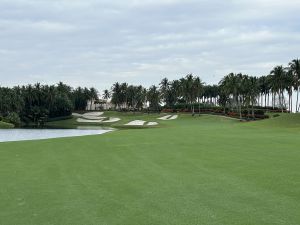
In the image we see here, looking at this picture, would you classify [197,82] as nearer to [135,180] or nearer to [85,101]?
[85,101]

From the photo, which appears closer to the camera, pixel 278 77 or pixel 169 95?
pixel 278 77

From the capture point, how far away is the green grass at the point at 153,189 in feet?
30.5

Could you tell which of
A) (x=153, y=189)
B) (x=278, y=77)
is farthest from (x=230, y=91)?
(x=153, y=189)

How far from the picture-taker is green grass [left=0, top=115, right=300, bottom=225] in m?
9.29

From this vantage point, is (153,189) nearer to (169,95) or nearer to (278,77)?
(278,77)

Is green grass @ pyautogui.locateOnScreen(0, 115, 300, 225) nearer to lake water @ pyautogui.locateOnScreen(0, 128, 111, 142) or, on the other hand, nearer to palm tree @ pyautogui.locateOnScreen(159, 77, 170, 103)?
lake water @ pyautogui.locateOnScreen(0, 128, 111, 142)

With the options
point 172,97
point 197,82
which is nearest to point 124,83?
point 172,97

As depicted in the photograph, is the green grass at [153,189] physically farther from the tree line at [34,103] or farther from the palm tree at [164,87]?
the palm tree at [164,87]

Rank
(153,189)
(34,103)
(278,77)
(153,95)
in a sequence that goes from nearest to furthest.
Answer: (153,189)
(278,77)
(34,103)
(153,95)

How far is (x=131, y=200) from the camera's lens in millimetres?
10852

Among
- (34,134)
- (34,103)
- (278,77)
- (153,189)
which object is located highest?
(278,77)

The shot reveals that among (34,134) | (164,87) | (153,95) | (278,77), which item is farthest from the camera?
(164,87)

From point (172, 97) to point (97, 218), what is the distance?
173 metres

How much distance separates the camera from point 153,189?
12203mm
